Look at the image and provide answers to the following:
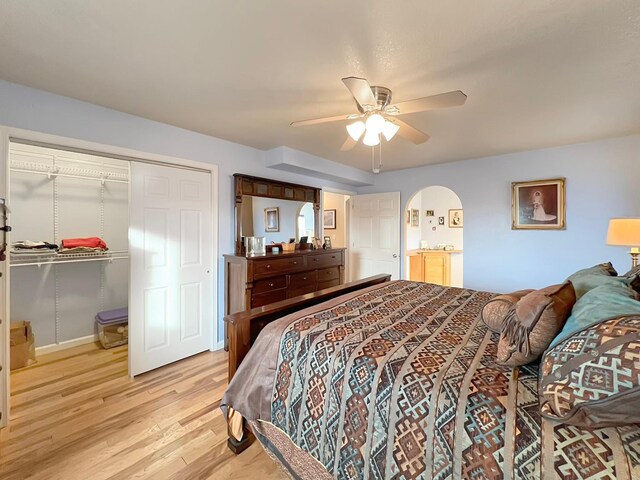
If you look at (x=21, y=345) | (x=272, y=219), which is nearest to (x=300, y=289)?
(x=272, y=219)

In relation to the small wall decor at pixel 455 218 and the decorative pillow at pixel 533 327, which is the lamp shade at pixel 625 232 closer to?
the decorative pillow at pixel 533 327

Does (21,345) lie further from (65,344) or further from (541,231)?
(541,231)

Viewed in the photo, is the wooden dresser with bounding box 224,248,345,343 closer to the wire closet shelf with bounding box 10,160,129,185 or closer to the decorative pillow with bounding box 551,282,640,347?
the wire closet shelf with bounding box 10,160,129,185

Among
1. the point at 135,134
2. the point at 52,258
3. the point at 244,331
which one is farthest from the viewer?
the point at 52,258

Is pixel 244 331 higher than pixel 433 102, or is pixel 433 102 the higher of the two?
pixel 433 102

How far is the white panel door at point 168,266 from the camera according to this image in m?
2.66

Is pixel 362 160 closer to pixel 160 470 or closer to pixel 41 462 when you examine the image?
pixel 160 470

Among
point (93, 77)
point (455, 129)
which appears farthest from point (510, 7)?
point (93, 77)

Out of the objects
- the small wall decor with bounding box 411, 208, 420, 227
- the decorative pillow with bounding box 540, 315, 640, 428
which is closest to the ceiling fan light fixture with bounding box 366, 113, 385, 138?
the decorative pillow with bounding box 540, 315, 640, 428

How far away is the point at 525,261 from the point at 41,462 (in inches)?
190

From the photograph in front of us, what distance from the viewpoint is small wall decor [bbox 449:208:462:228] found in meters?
6.16

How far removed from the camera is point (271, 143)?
132 inches

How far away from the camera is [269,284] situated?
324cm

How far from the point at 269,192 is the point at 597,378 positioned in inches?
134
